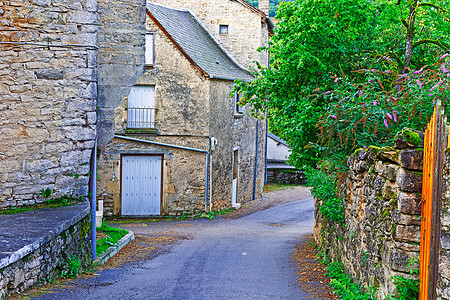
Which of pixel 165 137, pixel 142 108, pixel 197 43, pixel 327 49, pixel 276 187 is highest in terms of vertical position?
pixel 197 43

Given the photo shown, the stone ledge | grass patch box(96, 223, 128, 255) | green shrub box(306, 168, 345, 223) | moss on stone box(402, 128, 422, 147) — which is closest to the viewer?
moss on stone box(402, 128, 422, 147)

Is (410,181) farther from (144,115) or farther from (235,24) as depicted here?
(235,24)

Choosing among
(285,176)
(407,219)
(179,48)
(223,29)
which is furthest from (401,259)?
(285,176)

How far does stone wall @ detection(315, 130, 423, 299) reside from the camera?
13.8ft

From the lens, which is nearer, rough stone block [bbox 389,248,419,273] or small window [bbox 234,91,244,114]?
rough stone block [bbox 389,248,419,273]

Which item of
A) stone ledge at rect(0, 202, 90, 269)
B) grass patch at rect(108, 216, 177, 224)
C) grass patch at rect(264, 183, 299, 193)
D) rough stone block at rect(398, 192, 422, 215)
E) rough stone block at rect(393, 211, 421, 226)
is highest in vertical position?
rough stone block at rect(398, 192, 422, 215)

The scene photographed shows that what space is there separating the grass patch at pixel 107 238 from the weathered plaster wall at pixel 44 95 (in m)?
2.04

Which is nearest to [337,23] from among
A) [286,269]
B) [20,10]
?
[286,269]

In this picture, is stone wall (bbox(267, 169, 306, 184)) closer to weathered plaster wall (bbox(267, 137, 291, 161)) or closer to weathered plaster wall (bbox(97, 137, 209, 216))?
weathered plaster wall (bbox(267, 137, 291, 161))

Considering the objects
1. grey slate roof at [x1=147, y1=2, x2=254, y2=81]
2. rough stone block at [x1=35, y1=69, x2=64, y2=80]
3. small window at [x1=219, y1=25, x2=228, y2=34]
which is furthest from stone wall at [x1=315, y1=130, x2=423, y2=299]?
small window at [x1=219, y1=25, x2=228, y2=34]

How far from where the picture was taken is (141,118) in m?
17.9

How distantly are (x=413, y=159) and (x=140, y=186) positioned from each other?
47.5ft

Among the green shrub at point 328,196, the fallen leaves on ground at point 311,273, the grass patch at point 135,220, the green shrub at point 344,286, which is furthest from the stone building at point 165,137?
the green shrub at point 344,286

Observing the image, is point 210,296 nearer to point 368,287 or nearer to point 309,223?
point 368,287
